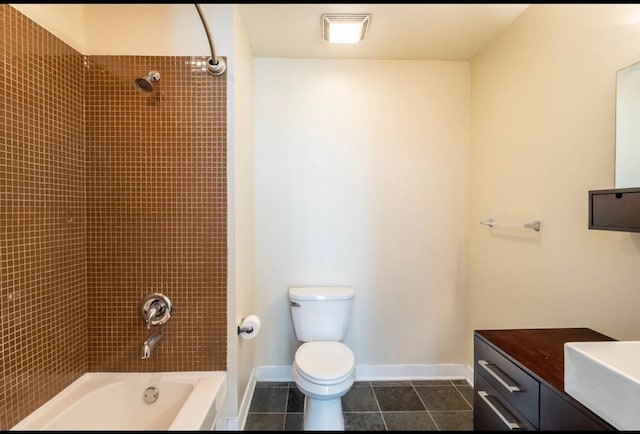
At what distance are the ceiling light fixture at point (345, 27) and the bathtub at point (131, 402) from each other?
1.82 metres

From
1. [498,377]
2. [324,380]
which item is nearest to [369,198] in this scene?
[324,380]

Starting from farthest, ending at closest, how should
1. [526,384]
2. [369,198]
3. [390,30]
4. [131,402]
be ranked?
[369,198] → [390,30] → [131,402] → [526,384]

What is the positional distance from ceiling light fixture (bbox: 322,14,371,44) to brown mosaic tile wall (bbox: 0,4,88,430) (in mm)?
1231

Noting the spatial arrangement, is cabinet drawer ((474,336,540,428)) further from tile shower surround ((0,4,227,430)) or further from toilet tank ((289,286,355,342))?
tile shower surround ((0,4,227,430))

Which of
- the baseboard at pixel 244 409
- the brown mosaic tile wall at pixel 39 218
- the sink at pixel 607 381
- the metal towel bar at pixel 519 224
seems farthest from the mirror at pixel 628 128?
the brown mosaic tile wall at pixel 39 218

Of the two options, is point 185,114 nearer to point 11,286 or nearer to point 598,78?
point 11,286

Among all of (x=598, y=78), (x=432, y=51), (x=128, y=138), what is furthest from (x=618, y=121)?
A: (x=128, y=138)

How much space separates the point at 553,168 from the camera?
141 centimetres

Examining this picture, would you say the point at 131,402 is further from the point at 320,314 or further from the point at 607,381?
the point at 607,381

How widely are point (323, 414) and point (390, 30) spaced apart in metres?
1.98

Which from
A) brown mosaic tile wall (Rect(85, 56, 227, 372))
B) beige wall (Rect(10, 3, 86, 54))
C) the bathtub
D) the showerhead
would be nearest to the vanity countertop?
the bathtub

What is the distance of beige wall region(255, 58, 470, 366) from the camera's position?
2074 millimetres

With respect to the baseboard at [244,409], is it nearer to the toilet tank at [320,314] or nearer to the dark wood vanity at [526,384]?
the toilet tank at [320,314]

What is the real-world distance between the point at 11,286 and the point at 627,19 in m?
2.42
